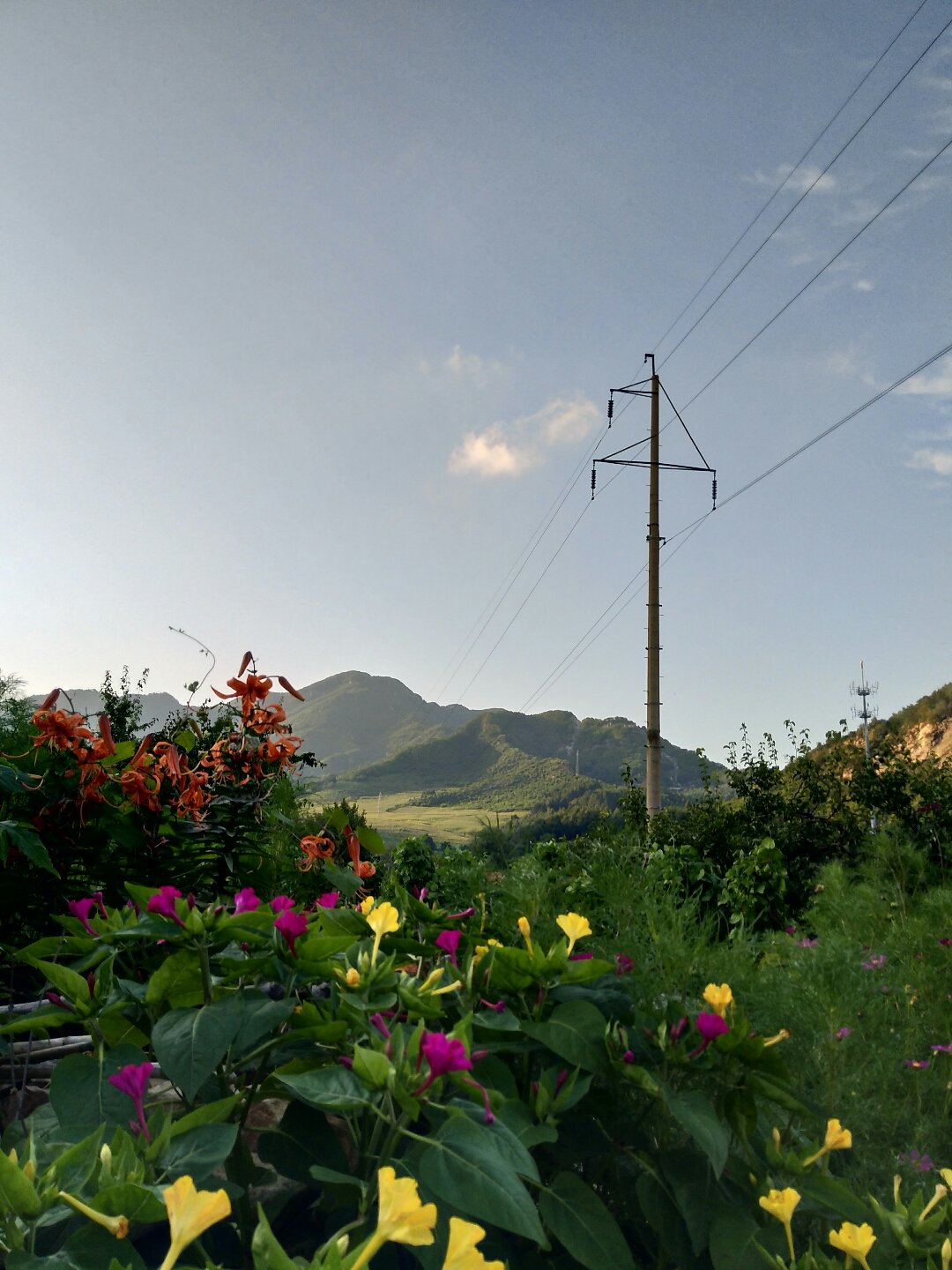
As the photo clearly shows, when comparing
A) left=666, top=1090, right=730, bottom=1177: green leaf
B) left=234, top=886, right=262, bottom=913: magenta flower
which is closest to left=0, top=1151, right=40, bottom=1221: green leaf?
left=234, top=886, right=262, bottom=913: magenta flower

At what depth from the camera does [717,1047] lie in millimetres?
1218

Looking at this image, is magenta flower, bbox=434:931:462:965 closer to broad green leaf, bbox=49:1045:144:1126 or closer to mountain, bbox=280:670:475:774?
broad green leaf, bbox=49:1045:144:1126

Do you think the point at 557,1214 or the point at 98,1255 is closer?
the point at 98,1255

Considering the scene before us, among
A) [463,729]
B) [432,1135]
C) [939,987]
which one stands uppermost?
[463,729]

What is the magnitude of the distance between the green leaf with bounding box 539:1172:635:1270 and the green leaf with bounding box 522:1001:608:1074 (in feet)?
0.49

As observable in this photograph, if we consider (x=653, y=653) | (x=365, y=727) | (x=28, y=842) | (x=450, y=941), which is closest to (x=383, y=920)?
(x=450, y=941)

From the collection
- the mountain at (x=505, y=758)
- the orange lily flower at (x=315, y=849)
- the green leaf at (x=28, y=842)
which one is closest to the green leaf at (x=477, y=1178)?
the green leaf at (x=28, y=842)

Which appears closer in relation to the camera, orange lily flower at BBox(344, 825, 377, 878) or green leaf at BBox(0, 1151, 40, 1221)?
green leaf at BBox(0, 1151, 40, 1221)

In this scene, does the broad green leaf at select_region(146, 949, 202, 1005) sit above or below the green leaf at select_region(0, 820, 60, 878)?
below

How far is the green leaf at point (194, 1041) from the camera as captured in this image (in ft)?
3.45

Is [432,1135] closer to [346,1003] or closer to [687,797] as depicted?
[346,1003]

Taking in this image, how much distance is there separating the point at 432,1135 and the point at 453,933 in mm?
374

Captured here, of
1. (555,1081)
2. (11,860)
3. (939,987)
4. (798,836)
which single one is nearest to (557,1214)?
(555,1081)

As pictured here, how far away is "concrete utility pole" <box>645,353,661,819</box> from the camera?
12.7 m
